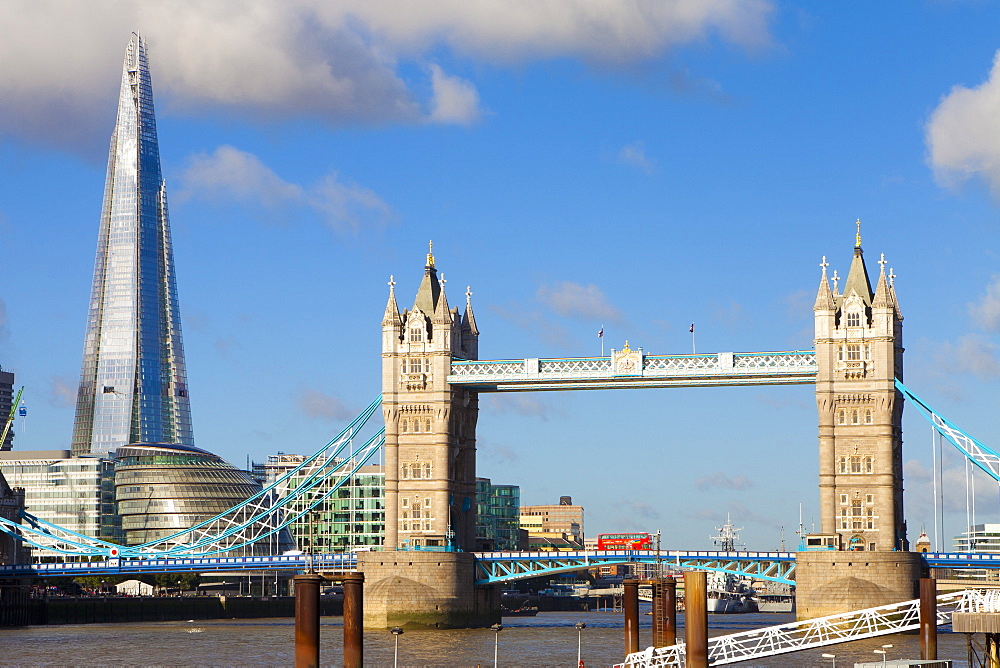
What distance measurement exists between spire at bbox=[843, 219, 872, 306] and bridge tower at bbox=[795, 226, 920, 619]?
0.49 feet

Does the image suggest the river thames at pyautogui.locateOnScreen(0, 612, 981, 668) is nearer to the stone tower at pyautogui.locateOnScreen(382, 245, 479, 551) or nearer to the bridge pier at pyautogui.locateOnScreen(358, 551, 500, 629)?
the bridge pier at pyautogui.locateOnScreen(358, 551, 500, 629)

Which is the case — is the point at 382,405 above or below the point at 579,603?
above

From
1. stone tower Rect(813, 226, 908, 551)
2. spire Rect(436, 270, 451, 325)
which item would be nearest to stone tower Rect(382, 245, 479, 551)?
spire Rect(436, 270, 451, 325)

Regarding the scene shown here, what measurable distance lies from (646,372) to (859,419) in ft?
49.6

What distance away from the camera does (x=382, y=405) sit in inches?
5049

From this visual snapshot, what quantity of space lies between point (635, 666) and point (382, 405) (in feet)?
208

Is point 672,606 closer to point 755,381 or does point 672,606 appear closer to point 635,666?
point 635,666

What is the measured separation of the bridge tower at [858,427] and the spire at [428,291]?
94.5ft

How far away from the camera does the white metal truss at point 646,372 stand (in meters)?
120

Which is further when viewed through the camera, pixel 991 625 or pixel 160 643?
pixel 160 643

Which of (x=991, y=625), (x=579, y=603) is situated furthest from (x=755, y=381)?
(x=579, y=603)

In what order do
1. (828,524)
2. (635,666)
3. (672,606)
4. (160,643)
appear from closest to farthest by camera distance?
1. (635,666)
2. (672,606)
3. (160,643)
4. (828,524)

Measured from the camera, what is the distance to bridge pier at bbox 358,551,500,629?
120875 mm

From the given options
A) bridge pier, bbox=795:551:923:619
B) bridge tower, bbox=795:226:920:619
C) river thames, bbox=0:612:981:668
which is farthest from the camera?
bridge tower, bbox=795:226:920:619
